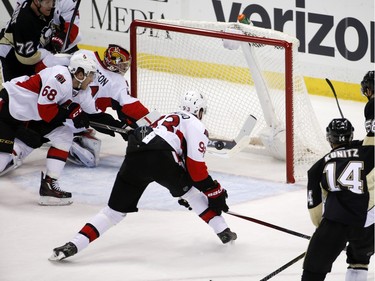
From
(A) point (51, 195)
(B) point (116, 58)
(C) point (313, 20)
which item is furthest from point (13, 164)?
(C) point (313, 20)

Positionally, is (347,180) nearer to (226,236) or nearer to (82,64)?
(226,236)

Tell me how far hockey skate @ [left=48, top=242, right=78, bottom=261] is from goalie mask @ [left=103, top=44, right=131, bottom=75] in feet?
5.38

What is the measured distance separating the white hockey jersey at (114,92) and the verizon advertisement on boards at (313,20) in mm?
1720

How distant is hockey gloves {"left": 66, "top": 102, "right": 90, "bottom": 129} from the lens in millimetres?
5977

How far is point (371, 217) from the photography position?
4.31 metres

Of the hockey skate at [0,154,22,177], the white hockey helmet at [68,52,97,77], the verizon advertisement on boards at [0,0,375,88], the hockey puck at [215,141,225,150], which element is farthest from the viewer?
the verizon advertisement on boards at [0,0,375,88]

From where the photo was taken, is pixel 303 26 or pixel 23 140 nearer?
pixel 23 140

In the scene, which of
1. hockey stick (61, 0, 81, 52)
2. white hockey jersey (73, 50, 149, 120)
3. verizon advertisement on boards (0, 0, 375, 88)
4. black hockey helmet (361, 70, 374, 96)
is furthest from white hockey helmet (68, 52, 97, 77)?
verizon advertisement on boards (0, 0, 375, 88)

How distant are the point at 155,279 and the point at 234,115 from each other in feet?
6.82

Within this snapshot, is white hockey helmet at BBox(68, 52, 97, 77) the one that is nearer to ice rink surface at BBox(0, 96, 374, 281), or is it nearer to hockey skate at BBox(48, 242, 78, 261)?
ice rink surface at BBox(0, 96, 374, 281)

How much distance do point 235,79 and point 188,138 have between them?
6.33 ft

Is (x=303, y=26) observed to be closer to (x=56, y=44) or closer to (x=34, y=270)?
(x=56, y=44)

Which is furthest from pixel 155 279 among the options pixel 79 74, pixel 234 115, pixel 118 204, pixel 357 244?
pixel 234 115

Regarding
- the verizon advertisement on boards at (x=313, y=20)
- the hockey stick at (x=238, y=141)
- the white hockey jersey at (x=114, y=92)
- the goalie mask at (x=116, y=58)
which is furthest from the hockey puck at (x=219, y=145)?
the verizon advertisement on boards at (x=313, y=20)
